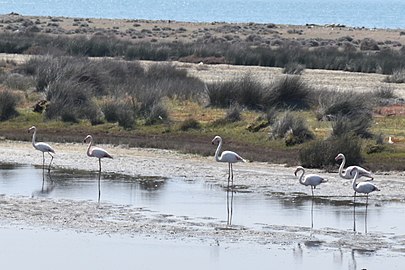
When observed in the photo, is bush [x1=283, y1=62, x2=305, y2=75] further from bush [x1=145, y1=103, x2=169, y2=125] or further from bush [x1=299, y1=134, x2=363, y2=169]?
bush [x1=299, y1=134, x2=363, y2=169]

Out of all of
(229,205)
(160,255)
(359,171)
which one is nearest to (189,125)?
(359,171)

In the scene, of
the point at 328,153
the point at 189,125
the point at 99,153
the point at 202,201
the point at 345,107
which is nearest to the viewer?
the point at 202,201

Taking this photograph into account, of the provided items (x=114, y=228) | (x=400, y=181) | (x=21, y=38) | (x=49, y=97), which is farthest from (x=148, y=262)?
(x=21, y=38)

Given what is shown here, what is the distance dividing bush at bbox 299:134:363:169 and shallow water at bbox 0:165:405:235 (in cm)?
333

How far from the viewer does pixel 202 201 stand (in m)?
23.0

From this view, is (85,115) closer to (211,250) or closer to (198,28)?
(211,250)

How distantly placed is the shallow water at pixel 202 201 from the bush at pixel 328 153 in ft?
10.9

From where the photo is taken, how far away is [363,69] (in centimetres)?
5378

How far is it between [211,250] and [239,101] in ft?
60.2

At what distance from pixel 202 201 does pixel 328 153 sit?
18.5ft

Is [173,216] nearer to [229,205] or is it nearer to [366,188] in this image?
[229,205]

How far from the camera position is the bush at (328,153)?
2744 cm

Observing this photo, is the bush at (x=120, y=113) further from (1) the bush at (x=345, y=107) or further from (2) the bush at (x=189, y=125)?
(1) the bush at (x=345, y=107)

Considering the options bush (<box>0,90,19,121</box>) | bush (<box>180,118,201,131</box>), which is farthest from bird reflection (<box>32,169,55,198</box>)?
bush (<box>0,90,19,121</box>)
